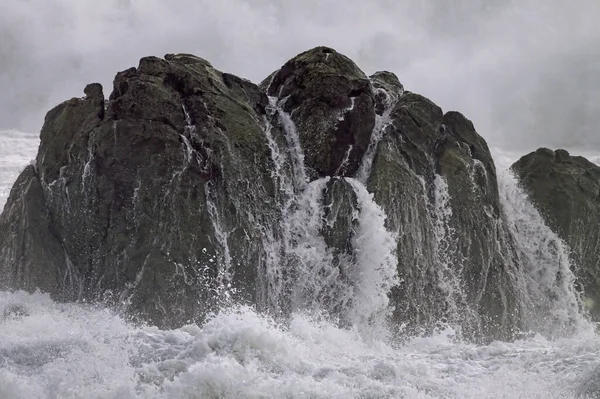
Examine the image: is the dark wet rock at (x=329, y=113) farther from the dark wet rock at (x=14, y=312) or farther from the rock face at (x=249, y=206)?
the dark wet rock at (x=14, y=312)

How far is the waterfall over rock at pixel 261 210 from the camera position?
609 inches

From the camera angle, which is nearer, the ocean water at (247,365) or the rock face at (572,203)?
the ocean water at (247,365)

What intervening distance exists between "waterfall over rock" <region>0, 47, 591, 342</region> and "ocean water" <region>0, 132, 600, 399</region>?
122cm

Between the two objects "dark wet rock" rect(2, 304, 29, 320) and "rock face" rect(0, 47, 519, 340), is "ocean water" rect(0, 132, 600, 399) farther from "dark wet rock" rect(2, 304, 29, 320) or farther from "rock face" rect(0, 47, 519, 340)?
"rock face" rect(0, 47, 519, 340)

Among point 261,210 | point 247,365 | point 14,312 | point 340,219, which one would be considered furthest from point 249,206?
point 247,365

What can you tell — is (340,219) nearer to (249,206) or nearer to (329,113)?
(249,206)

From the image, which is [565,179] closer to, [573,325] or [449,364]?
[573,325]

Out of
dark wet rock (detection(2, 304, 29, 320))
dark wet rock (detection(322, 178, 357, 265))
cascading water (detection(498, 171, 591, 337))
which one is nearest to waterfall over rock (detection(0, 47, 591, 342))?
dark wet rock (detection(322, 178, 357, 265))

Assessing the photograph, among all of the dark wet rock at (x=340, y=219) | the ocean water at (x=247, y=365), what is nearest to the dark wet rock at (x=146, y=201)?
the ocean water at (x=247, y=365)

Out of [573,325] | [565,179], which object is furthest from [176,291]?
[565,179]

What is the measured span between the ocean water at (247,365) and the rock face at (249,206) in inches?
48.8

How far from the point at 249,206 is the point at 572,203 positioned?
930 cm

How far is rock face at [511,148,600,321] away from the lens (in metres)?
19.8

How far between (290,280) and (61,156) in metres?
5.98
